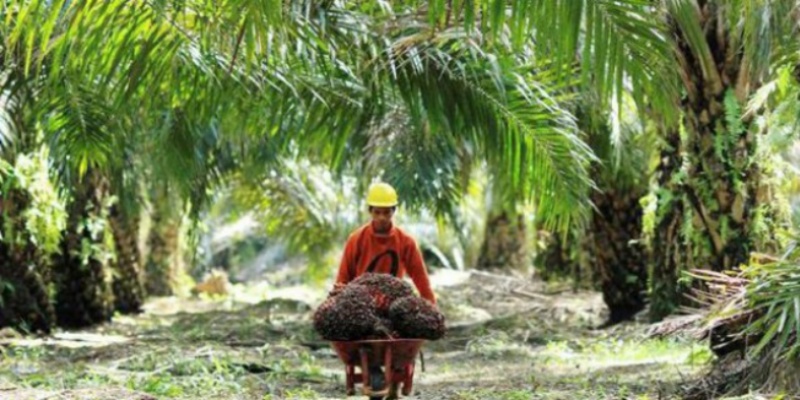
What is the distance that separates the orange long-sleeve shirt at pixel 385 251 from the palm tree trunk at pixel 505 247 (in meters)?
12.3

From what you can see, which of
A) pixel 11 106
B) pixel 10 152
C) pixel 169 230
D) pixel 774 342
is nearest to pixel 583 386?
pixel 774 342

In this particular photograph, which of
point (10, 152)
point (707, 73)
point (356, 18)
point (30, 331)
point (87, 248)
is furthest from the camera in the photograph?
point (87, 248)

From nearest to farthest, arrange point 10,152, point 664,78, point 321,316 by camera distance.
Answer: point 664,78 < point 321,316 < point 10,152

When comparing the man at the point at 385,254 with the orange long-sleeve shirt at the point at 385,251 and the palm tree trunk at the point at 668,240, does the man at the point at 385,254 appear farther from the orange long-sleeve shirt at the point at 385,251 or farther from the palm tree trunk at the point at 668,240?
the palm tree trunk at the point at 668,240

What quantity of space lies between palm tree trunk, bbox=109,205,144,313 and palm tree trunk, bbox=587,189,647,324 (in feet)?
19.1

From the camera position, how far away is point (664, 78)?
6.50 metres

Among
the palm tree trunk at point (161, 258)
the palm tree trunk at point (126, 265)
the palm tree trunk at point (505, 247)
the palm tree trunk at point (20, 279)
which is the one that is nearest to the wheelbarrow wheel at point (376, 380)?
the palm tree trunk at point (20, 279)

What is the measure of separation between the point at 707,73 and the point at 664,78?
2.53m

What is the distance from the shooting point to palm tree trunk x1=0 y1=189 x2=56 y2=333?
12055mm

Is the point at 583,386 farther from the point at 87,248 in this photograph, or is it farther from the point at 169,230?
the point at 169,230

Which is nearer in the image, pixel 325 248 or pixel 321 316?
pixel 321 316

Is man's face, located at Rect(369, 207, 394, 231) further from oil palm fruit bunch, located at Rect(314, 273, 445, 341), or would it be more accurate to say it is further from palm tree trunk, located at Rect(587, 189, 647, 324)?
palm tree trunk, located at Rect(587, 189, 647, 324)

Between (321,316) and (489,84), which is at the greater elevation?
(489,84)

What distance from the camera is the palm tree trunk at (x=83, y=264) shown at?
1395 cm
